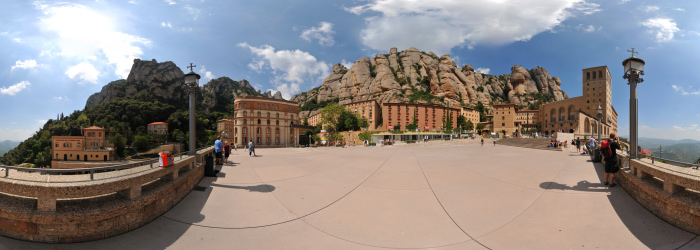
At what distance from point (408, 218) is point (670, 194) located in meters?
4.56

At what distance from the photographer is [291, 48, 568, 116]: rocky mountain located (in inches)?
3620

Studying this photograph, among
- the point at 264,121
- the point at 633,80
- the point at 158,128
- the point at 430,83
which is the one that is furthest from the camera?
the point at 430,83

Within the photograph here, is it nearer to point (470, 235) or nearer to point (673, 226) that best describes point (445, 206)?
point (470, 235)

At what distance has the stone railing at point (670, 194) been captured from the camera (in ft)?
11.8

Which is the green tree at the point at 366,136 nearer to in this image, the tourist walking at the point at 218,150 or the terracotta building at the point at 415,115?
the terracotta building at the point at 415,115

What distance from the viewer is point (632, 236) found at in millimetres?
3619

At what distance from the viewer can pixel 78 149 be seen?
159 feet

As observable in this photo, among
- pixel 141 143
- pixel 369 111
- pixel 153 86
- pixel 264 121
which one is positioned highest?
pixel 153 86

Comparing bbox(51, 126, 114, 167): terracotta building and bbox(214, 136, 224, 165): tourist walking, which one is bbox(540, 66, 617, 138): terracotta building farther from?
bbox(51, 126, 114, 167): terracotta building

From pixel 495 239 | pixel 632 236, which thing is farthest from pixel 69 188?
pixel 632 236


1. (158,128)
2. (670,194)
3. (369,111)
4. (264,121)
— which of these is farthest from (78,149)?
(670,194)

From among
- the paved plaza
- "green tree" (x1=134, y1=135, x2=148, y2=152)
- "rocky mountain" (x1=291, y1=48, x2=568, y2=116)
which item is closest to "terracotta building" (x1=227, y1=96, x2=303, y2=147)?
"green tree" (x1=134, y1=135, x2=148, y2=152)

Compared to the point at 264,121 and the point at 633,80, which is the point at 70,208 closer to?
the point at 633,80

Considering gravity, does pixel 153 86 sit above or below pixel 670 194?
above
